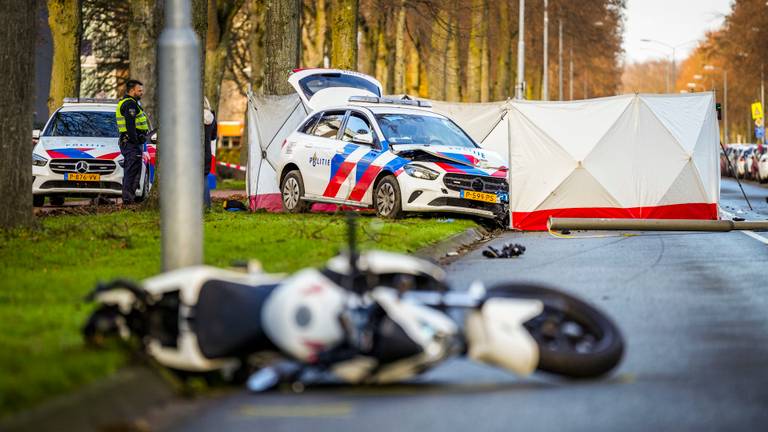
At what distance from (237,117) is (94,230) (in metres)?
93.1

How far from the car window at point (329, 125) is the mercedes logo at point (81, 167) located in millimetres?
4681

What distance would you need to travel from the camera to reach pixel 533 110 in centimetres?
2105

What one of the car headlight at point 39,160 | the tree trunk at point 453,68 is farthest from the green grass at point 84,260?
the tree trunk at point 453,68

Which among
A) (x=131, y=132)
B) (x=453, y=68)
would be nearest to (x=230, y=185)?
(x=131, y=132)

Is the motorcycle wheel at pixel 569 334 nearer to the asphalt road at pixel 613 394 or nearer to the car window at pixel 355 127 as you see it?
the asphalt road at pixel 613 394

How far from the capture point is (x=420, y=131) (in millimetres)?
21031

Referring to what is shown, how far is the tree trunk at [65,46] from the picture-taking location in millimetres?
34469

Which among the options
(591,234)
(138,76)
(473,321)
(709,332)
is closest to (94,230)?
(591,234)

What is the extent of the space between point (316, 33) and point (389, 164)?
85.3 ft

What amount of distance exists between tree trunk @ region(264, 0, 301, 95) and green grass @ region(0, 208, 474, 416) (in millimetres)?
3756

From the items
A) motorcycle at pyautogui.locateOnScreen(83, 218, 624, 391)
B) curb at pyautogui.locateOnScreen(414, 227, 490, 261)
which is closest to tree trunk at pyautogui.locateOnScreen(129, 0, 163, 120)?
curb at pyautogui.locateOnScreen(414, 227, 490, 261)

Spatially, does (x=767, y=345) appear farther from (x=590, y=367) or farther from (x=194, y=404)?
(x=194, y=404)

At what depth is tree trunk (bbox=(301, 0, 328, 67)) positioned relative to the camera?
45219mm

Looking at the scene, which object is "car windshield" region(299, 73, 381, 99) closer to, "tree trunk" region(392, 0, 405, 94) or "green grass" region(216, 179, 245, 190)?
"green grass" region(216, 179, 245, 190)
